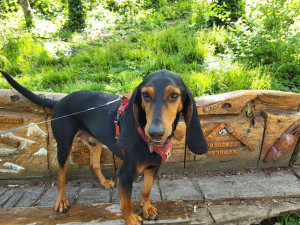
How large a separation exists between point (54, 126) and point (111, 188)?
109 cm

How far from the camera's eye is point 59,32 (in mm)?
6480

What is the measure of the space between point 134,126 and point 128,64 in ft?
9.38

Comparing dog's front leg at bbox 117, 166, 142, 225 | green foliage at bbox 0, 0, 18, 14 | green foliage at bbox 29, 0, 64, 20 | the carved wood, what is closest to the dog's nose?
dog's front leg at bbox 117, 166, 142, 225

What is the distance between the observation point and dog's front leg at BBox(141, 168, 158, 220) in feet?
7.41

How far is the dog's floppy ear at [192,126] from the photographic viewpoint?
179 centimetres

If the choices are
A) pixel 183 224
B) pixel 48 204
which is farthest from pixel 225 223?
pixel 48 204

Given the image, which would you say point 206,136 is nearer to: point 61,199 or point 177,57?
point 61,199

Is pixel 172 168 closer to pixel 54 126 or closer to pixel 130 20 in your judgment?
pixel 54 126

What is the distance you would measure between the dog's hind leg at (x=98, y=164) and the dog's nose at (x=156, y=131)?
56.6 inches

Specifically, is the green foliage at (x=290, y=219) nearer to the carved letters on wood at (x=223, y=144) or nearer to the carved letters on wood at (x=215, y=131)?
the carved letters on wood at (x=223, y=144)

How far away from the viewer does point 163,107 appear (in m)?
1.57

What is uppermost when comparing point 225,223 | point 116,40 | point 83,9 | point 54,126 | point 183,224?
point 83,9

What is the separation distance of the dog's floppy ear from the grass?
1.77 metres

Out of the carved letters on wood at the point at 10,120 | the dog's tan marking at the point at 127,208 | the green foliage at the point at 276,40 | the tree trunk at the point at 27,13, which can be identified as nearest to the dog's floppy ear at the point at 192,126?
the dog's tan marking at the point at 127,208
